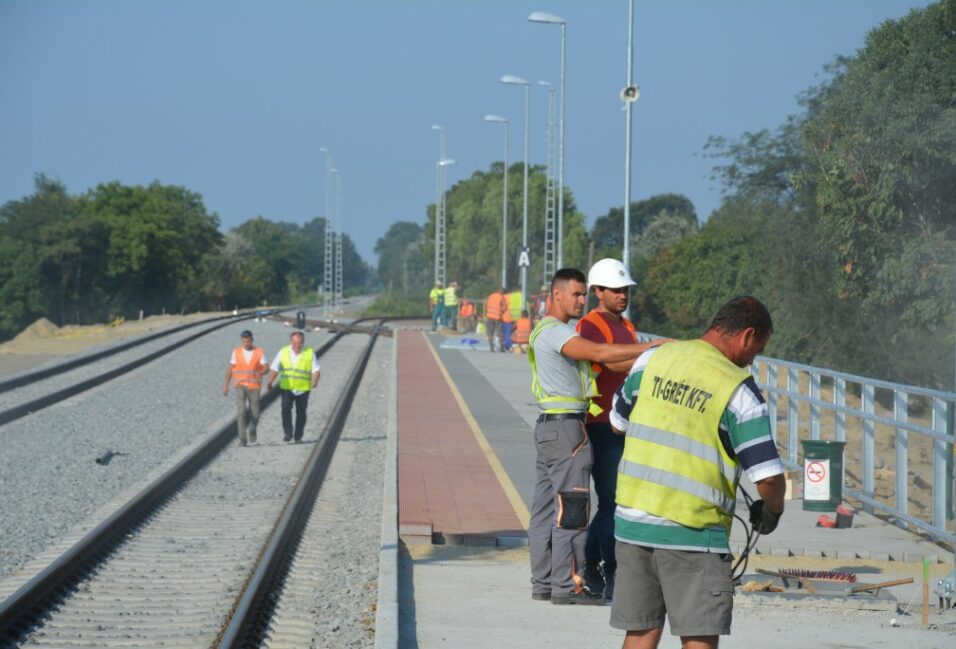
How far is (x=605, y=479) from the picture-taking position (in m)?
8.15

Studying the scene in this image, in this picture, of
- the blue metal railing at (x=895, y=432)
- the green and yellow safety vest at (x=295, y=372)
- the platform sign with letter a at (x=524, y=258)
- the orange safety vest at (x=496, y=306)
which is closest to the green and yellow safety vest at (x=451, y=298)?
the platform sign with letter a at (x=524, y=258)

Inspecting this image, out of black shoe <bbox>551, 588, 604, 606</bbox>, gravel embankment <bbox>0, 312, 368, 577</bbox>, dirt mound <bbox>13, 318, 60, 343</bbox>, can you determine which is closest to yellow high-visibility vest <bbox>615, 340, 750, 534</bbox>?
black shoe <bbox>551, 588, 604, 606</bbox>

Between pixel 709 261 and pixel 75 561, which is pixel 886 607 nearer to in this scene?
pixel 75 561

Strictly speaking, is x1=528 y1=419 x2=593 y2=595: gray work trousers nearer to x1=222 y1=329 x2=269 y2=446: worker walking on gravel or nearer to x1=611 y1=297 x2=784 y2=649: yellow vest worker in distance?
x1=611 y1=297 x2=784 y2=649: yellow vest worker in distance

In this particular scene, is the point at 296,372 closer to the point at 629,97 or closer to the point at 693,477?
the point at 629,97

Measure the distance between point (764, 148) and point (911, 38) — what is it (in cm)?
1483

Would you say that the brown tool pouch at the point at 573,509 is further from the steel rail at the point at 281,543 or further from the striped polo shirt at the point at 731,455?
the striped polo shirt at the point at 731,455

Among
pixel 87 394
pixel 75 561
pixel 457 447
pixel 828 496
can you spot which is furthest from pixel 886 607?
pixel 87 394

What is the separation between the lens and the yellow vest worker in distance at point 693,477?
5129 mm

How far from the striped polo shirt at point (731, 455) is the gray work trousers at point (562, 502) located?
246 cm

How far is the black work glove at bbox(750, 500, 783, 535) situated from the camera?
5227 mm

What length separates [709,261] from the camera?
54438mm

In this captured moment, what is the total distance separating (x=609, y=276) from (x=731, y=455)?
282 centimetres

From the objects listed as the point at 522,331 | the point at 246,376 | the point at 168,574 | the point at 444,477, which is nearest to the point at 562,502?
the point at 168,574
